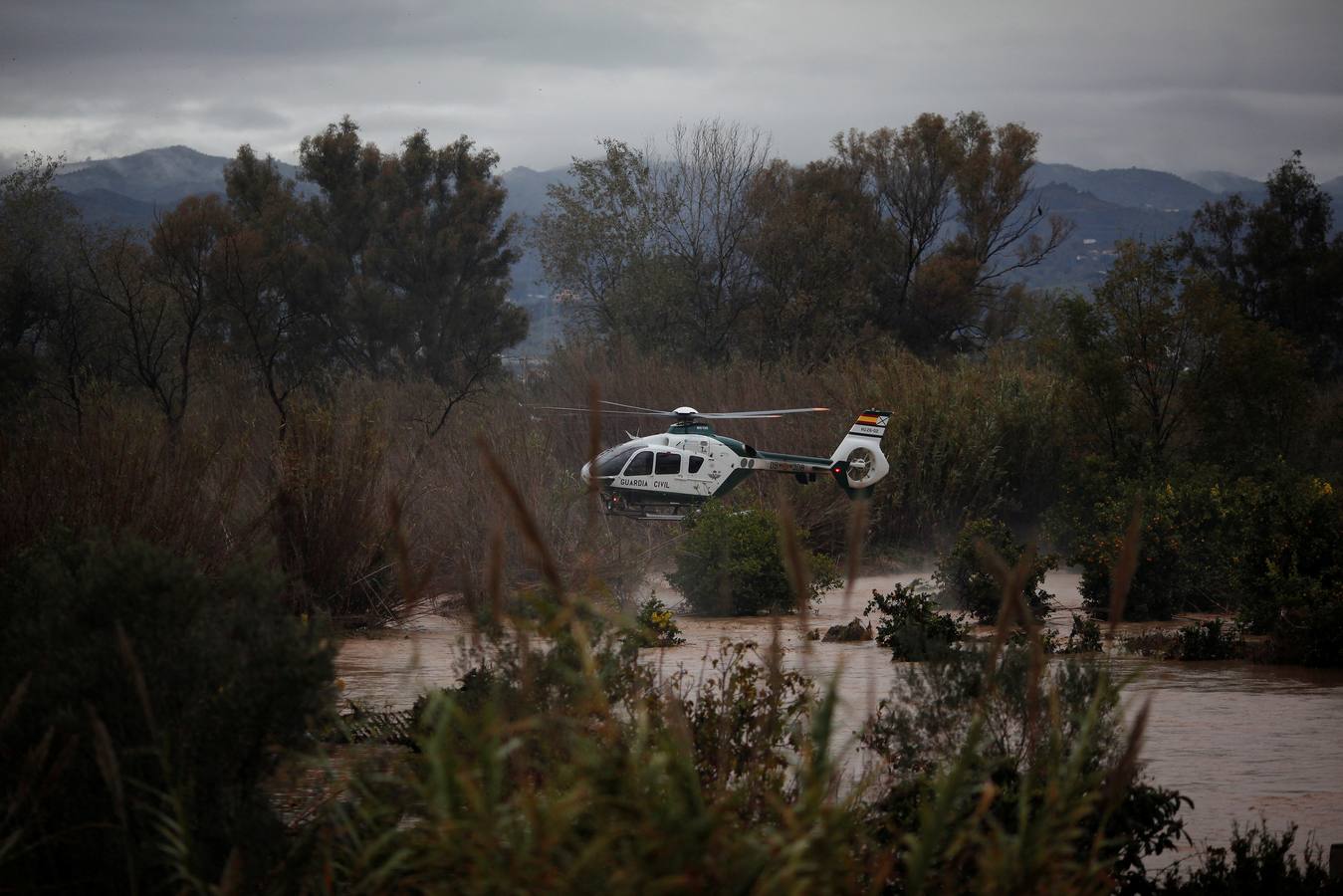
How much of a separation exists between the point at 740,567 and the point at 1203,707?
6.40 meters

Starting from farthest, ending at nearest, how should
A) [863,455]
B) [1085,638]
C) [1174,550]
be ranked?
[863,455] → [1174,550] → [1085,638]

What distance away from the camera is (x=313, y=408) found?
1332 centimetres

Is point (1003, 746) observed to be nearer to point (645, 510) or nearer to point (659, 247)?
point (645, 510)

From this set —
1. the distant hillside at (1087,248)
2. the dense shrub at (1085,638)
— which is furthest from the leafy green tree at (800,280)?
the distant hillside at (1087,248)

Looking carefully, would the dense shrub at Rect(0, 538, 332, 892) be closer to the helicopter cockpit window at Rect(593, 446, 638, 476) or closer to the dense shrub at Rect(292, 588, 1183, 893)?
the dense shrub at Rect(292, 588, 1183, 893)

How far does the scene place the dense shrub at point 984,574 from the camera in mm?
14617

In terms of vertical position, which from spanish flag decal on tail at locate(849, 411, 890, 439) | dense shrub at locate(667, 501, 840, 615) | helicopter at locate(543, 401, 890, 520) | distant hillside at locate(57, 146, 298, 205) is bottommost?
dense shrub at locate(667, 501, 840, 615)

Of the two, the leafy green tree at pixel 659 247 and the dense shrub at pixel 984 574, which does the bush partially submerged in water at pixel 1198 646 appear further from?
the leafy green tree at pixel 659 247

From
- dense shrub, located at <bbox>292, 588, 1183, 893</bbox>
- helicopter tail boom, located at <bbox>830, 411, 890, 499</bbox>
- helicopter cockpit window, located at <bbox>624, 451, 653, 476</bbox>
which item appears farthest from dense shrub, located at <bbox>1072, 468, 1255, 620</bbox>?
dense shrub, located at <bbox>292, 588, 1183, 893</bbox>

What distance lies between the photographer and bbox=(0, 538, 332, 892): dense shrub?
132 inches

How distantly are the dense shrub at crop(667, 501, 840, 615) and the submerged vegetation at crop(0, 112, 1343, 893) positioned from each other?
0.07 m

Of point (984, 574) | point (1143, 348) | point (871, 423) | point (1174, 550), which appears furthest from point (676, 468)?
point (1143, 348)

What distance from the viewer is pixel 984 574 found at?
48.8 ft

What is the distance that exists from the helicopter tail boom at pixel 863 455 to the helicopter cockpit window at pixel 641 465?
10.3 ft
